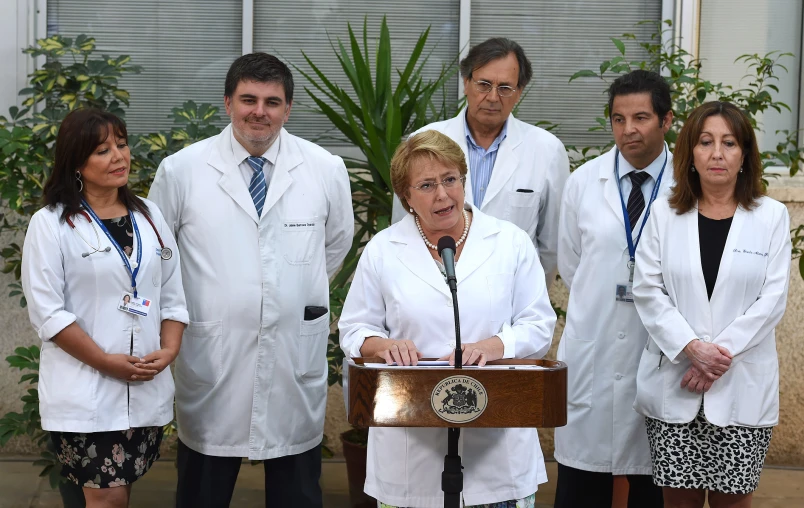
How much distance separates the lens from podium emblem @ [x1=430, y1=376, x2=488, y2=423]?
2.26 metres

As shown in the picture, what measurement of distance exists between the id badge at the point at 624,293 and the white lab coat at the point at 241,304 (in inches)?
41.7

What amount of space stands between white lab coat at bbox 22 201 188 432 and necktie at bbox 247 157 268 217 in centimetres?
42

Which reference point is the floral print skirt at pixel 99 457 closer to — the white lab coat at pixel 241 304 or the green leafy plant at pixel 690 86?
the white lab coat at pixel 241 304

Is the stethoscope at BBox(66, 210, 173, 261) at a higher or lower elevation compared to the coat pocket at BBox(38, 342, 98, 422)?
higher

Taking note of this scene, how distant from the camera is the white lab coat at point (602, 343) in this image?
365 centimetres

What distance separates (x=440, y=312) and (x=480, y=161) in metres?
1.34

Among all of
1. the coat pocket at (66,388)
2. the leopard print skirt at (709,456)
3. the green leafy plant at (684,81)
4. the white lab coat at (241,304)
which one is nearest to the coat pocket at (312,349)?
the white lab coat at (241,304)

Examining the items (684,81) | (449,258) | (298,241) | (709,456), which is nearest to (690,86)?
(684,81)

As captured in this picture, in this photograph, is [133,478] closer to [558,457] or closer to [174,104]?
[558,457]

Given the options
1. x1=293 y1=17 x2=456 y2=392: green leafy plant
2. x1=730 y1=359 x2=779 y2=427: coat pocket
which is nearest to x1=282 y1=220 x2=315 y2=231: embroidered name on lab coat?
x1=293 y1=17 x2=456 y2=392: green leafy plant

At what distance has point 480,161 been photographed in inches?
154

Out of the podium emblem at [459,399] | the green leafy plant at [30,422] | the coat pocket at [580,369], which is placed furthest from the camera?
the green leafy plant at [30,422]

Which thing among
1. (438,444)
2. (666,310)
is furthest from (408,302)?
(666,310)

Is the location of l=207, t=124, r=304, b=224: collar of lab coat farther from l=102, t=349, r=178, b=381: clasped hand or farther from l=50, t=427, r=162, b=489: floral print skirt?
l=50, t=427, r=162, b=489: floral print skirt
